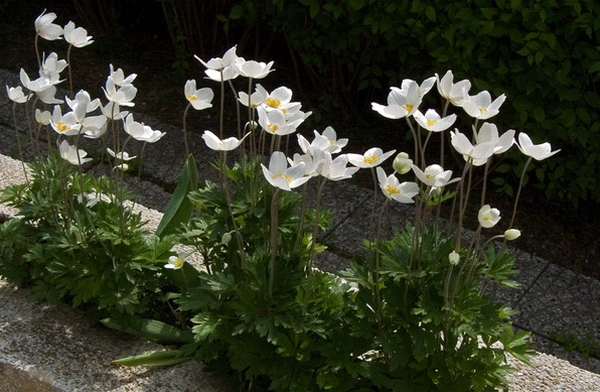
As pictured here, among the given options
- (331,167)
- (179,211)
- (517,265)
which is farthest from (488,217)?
(517,265)

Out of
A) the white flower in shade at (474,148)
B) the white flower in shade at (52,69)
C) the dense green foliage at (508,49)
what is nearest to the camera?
the white flower in shade at (474,148)

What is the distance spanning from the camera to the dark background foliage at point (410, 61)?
12.3ft

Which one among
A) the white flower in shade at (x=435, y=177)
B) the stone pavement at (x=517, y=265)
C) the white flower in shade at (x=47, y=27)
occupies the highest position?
the white flower in shade at (x=47, y=27)

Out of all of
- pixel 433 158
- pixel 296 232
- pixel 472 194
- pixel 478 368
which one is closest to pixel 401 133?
pixel 433 158

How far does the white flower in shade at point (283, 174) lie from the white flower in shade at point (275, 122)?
90mm

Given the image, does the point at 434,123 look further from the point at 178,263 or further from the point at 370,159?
the point at 178,263

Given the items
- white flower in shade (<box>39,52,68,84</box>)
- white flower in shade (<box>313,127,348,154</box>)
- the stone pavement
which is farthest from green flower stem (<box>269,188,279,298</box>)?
the stone pavement

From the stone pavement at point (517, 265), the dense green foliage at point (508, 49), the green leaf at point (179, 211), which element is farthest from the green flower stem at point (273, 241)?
the dense green foliage at point (508, 49)

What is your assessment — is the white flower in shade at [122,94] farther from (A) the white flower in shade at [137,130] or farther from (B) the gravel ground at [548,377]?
(B) the gravel ground at [548,377]

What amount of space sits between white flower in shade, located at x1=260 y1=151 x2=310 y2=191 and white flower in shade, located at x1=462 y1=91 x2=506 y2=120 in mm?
418

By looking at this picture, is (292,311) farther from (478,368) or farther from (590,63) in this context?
(590,63)

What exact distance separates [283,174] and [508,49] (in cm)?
212

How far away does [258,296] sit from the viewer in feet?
7.13

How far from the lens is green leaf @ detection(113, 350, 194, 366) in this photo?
238cm
